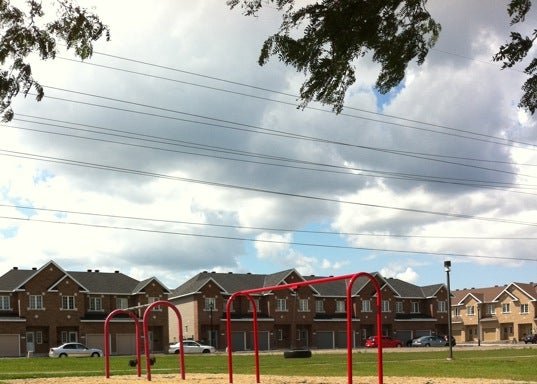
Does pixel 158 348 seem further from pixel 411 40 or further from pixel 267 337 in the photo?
pixel 411 40

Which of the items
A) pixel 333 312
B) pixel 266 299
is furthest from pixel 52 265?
pixel 333 312

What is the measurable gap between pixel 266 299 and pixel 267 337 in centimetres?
473

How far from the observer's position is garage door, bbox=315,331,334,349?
302ft

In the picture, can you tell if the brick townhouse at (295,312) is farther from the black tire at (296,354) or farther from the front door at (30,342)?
the black tire at (296,354)

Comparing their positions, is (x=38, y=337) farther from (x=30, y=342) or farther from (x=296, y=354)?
(x=296, y=354)

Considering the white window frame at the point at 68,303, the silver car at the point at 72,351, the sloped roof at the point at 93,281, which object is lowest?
the silver car at the point at 72,351

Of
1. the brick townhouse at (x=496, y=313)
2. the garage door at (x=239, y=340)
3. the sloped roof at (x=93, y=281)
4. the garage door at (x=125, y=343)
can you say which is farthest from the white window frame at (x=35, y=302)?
the brick townhouse at (x=496, y=313)

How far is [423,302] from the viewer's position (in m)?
105

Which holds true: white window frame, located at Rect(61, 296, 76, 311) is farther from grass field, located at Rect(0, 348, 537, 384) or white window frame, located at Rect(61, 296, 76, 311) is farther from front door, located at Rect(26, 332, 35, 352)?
grass field, located at Rect(0, 348, 537, 384)

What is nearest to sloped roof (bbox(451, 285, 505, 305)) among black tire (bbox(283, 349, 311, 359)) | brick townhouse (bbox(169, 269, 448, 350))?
A: brick townhouse (bbox(169, 269, 448, 350))

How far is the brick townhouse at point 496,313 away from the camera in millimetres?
107000

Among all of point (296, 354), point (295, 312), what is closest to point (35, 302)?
point (295, 312)

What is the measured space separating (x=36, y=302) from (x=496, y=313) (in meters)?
68.1

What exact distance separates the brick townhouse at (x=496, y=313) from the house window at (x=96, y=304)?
51058mm
